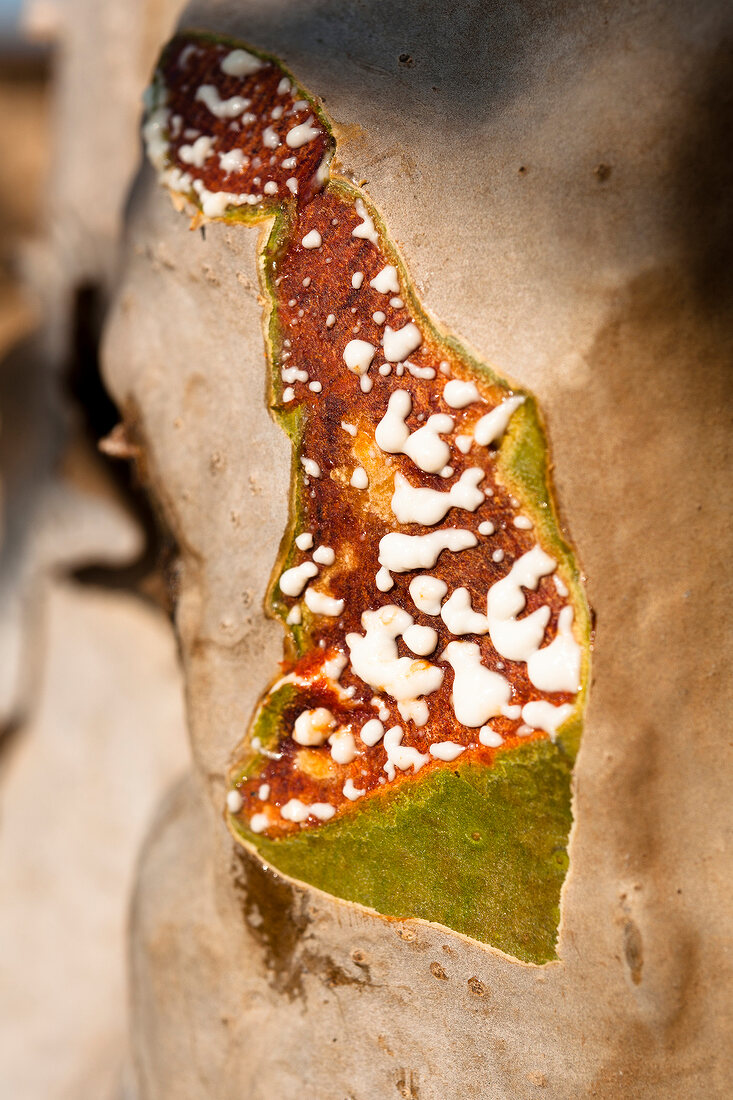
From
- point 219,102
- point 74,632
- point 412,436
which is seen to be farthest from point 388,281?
point 74,632

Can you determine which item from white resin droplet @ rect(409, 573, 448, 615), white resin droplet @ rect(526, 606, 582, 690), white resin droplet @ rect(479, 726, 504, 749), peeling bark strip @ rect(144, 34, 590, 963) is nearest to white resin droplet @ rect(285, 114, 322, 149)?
peeling bark strip @ rect(144, 34, 590, 963)

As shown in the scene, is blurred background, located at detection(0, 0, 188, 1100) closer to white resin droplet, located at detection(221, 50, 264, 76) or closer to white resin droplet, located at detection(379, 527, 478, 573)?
white resin droplet, located at detection(221, 50, 264, 76)

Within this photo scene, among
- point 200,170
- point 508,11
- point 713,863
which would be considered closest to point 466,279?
point 508,11

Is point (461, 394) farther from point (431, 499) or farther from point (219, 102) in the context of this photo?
point (219, 102)

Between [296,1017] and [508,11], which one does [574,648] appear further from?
[508,11]

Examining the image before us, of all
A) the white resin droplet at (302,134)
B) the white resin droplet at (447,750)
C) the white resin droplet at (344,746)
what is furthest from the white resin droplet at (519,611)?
the white resin droplet at (302,134)

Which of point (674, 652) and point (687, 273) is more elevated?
point (687, 273)
